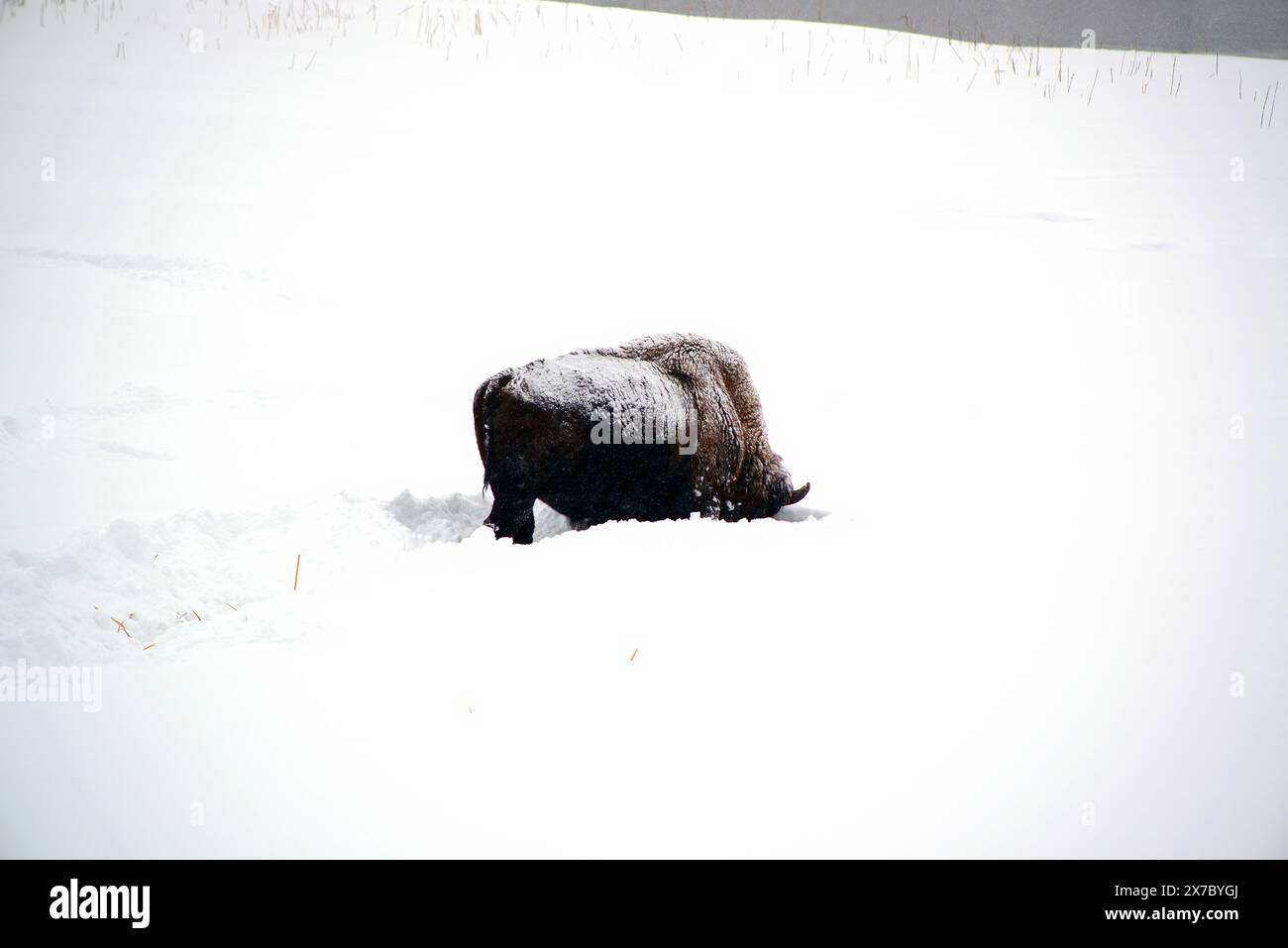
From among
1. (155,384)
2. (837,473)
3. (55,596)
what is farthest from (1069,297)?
(55,596)

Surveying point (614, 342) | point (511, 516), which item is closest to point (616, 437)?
point (511, 516)

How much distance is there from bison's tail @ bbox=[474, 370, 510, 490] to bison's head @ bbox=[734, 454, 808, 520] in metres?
1.21

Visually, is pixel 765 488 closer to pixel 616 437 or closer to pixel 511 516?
pixel 616 437

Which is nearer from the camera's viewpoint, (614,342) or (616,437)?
(616,437)

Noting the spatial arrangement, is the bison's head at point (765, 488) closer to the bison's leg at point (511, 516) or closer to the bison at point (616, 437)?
the bison at point (616, 437)

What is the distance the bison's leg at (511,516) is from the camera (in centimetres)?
465

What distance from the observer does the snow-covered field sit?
344 centimetres

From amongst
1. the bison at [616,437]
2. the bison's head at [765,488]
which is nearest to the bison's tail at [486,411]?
the bison at [616,437]

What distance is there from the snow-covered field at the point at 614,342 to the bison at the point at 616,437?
1.18ft

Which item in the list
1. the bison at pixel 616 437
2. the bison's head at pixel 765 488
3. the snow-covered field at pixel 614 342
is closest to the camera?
the snow-covered field at pixel 614 342

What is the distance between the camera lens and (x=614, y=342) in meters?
7.42

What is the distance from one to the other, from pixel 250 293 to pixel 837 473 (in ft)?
13.8

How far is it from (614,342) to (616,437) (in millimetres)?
2947

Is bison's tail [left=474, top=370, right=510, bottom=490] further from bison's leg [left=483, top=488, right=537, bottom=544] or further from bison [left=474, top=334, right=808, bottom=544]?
bison's leg [left=483, top=488, right=537, bottom=544]
